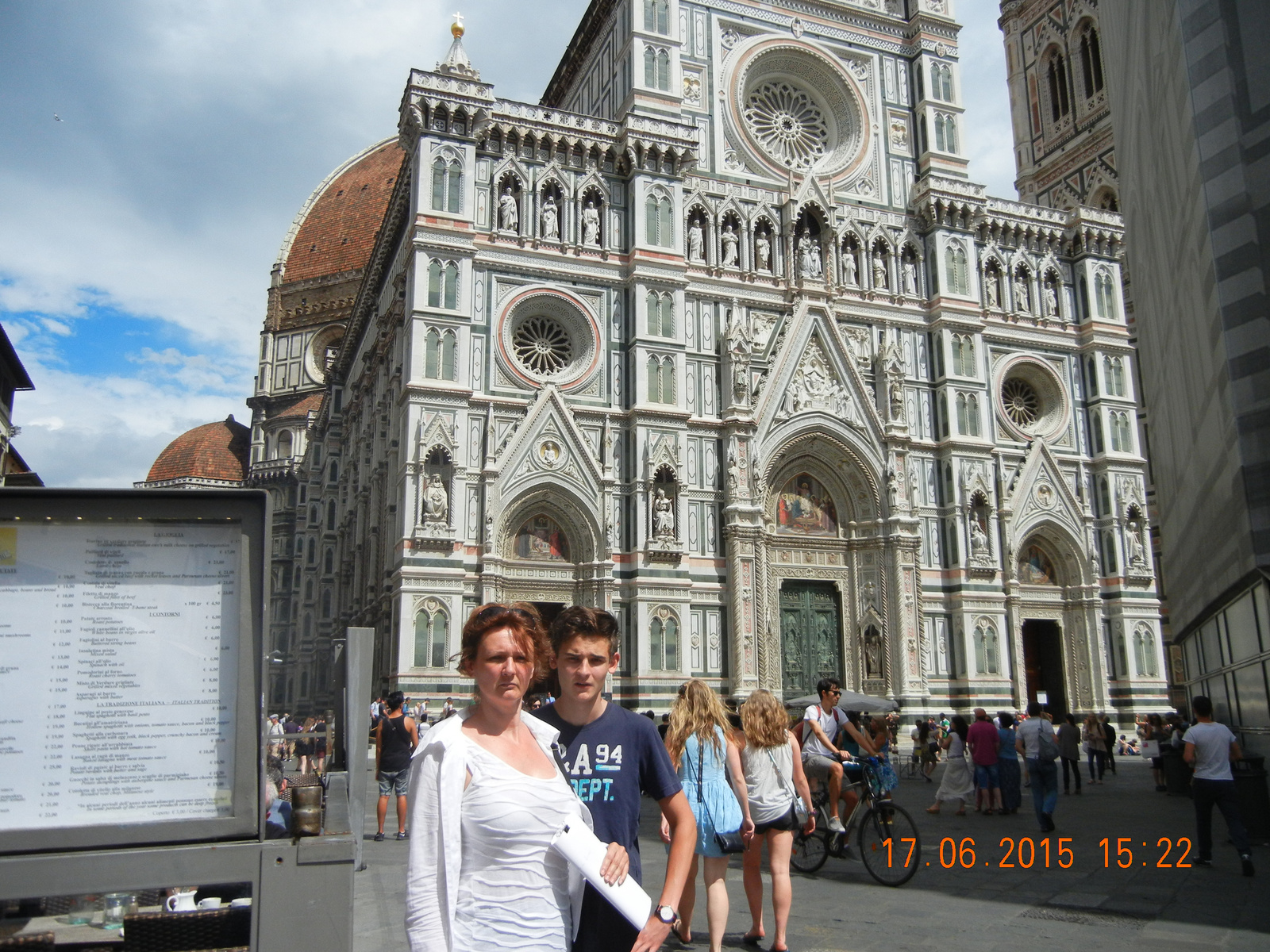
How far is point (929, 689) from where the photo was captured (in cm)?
2947

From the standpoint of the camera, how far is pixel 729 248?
3069 centimetres

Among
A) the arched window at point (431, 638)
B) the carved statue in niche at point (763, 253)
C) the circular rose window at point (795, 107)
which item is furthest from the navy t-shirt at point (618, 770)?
the circular rose window at point (795, 107)

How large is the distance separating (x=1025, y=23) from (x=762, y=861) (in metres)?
48.6

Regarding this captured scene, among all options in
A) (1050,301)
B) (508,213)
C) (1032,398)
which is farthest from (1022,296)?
(508,213)

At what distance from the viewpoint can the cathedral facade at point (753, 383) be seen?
88.5 feet

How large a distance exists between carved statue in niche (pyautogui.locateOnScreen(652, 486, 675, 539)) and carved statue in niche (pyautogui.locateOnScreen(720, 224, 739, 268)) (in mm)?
7506

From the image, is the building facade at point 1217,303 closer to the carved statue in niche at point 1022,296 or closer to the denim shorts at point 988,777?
the denim shorts at point 988,777

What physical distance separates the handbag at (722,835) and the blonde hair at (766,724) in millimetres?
870

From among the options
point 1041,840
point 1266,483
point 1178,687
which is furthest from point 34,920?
point 1178,687

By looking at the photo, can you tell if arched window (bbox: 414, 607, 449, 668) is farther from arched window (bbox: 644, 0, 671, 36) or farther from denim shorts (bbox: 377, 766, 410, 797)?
arched window (bbox: 644, 0, 671, 36)

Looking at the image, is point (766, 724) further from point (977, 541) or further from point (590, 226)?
point (977, 541)

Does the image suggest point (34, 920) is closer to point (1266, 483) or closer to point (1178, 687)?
point (1266, 483)

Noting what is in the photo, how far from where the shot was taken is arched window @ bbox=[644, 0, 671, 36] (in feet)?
101

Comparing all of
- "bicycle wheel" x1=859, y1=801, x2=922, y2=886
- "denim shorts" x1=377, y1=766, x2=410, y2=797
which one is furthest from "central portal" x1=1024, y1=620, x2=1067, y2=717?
"bicycle wheel" x1=859, y1=801, x2=922, y2=886
